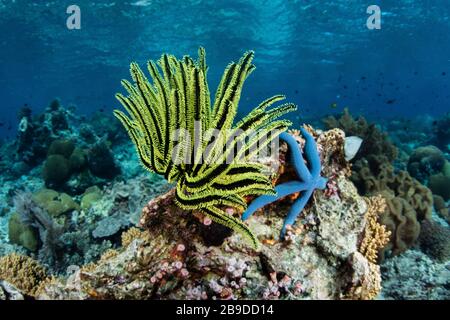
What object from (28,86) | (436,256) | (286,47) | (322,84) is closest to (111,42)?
(286,47)

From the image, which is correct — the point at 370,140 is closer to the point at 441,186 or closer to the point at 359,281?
the point at 441,186

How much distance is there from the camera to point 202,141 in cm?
298

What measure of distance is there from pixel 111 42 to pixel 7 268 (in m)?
39.0

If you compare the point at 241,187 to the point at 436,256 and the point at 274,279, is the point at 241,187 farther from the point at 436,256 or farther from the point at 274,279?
the point at 436,256

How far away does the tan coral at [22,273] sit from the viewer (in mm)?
5289

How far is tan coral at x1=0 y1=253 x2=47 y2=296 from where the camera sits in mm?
5289

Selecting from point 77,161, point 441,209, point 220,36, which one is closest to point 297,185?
point 441,209

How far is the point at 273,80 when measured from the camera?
73.9 m

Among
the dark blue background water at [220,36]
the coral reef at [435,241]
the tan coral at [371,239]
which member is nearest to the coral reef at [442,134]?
the dark blue background water at [220,36]

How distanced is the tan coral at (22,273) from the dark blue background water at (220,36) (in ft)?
62.0

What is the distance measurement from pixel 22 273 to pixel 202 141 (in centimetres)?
441

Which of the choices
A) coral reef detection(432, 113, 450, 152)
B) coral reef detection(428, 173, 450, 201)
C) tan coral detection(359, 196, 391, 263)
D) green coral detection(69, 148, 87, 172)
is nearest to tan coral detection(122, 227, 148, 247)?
tan coral detection(359, 196, 391, 263)

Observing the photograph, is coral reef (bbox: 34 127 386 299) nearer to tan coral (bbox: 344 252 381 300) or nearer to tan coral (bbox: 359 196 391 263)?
tan coral (bbox: 344 252 381 300)
